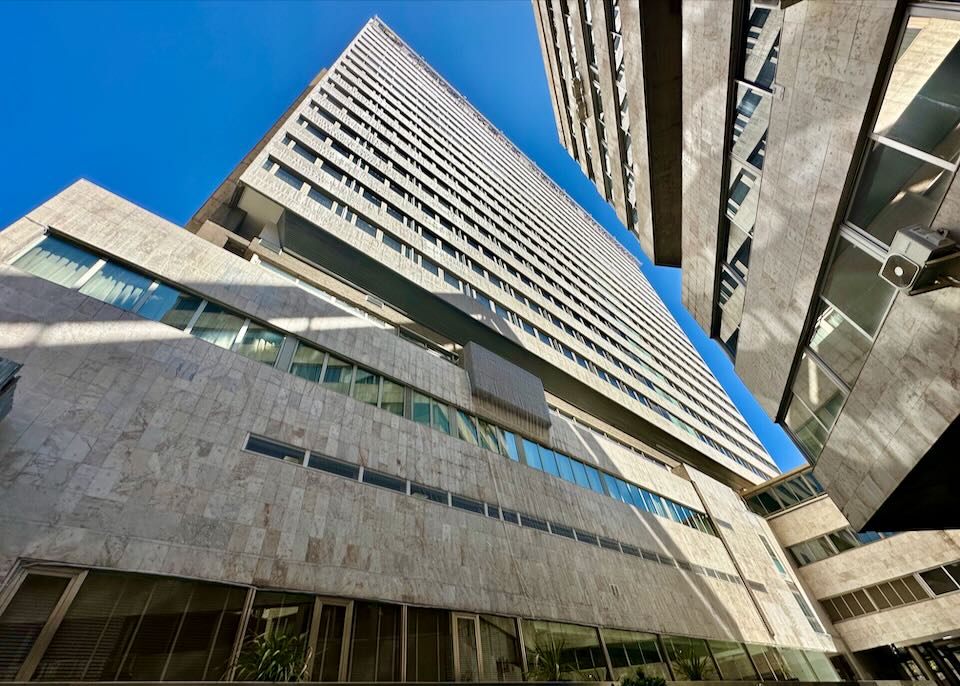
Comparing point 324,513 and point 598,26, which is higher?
point 598,26

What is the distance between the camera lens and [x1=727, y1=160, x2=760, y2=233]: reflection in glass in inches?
386

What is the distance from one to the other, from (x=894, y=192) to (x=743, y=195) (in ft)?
14.1

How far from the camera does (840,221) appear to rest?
7426 millimetres

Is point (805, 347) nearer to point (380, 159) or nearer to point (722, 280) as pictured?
point (722, 280)

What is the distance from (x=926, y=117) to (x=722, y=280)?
7.81m

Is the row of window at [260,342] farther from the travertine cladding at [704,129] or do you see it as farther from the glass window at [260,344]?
the travertine cladding at [704,129]

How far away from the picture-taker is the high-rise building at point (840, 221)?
5.62 meters

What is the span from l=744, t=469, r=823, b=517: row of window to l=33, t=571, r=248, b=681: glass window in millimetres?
36654

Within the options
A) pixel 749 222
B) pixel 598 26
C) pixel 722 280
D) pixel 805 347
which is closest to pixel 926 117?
pixel 749 222

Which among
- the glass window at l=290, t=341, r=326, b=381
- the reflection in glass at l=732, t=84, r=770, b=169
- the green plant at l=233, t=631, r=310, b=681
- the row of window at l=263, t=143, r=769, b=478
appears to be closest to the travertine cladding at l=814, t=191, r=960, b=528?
the reflection in glass at l=732, t=84, r=770, b=169

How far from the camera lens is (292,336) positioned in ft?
40.8

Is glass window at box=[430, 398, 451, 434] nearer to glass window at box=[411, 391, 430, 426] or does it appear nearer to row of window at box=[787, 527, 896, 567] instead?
glass window at box=[411, 391, 430, 426]

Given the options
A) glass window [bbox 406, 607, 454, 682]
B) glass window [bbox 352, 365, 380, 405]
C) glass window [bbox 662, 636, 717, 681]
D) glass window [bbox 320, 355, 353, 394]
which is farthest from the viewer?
glass window [bbox 662, 636, 717, 681]

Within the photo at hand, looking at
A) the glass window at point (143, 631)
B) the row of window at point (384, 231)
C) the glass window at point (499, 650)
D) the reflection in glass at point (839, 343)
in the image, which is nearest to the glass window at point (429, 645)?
the glass window at point (499, 650)
